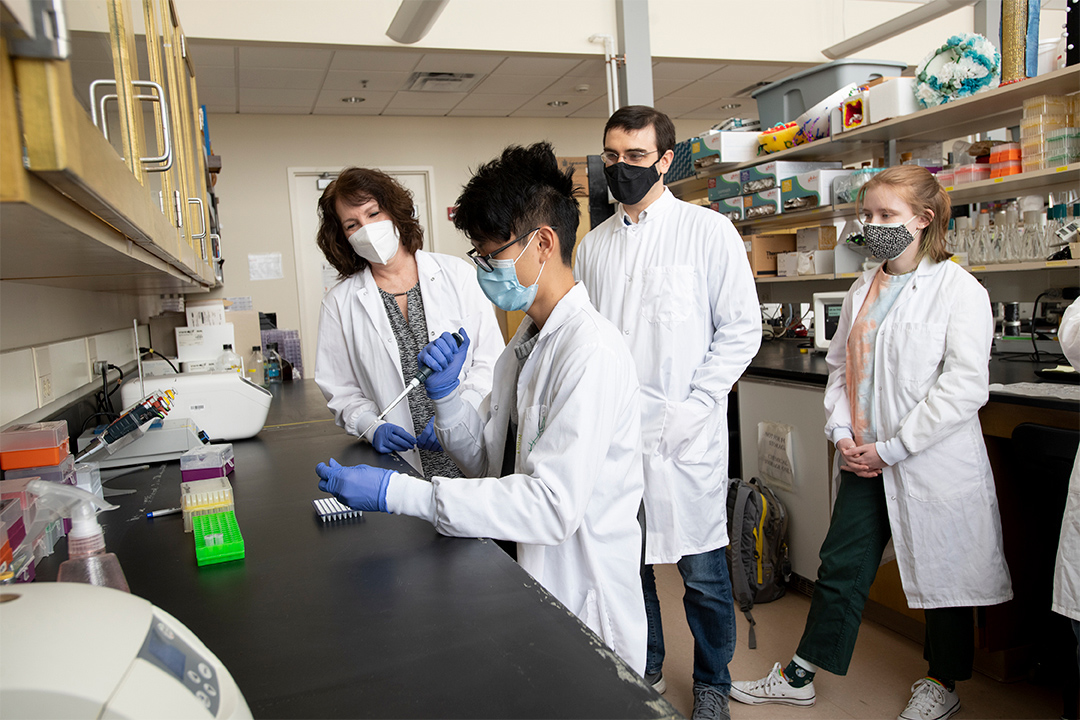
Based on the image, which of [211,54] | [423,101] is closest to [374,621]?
[211,54]

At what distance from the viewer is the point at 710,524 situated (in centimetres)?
194

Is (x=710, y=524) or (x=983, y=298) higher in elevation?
(x=983, y=298)

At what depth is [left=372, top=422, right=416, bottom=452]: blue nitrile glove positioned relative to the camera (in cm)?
175

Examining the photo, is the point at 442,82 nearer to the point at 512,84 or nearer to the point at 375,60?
the point at 512,84

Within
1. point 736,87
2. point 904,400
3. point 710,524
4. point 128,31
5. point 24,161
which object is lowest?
point 710,524

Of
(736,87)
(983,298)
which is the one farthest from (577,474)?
(736,87)

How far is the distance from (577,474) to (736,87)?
5570 mm

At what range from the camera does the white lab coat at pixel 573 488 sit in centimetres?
108

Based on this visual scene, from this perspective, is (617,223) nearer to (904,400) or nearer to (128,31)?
(904,400)

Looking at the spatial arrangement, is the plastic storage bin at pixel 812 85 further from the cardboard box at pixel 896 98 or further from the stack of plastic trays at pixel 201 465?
the stack of plastic trays at pixel 201 465

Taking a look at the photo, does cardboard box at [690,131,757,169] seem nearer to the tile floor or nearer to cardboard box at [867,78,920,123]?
cardboard box at [867,78,920,123]

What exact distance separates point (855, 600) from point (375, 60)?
4.28 m

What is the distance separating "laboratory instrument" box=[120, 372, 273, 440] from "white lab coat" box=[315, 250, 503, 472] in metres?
0.21

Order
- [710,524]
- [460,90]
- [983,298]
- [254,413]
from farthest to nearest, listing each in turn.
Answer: [460,90], [254,413], [710,524], [983,298]
